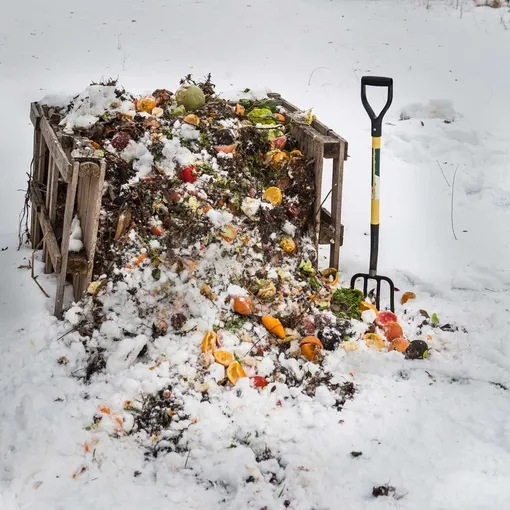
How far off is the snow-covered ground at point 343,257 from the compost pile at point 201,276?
138 millimetres

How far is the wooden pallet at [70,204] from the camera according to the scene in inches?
133

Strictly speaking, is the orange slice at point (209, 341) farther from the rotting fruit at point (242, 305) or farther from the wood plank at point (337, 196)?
the wood plank at point (337, 196)

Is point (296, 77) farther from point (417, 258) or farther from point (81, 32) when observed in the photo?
point (417, 258)

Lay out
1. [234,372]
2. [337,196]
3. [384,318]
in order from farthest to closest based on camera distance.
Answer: [337,196] < [384,318] < [234,372]

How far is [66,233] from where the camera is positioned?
11.4 feet

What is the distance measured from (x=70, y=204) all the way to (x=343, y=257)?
7.05ft

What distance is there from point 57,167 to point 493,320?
9.38ft

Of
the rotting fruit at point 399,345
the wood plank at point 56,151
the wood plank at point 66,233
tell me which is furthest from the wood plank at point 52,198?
the rotting fruit at point 399,345

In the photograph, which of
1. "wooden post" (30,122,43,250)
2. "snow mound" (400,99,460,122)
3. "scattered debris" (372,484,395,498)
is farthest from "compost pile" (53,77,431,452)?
"snow mound" (400,99,460,122)

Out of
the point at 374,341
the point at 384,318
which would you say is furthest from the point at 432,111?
the point at 374,341

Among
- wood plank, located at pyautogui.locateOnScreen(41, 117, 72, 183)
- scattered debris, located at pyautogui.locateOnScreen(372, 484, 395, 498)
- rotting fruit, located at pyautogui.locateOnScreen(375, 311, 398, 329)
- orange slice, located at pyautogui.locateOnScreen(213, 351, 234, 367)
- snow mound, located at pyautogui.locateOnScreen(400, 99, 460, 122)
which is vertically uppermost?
snow mound, located at pyautogui.locateOnScreen(400, 99, 460, 122)

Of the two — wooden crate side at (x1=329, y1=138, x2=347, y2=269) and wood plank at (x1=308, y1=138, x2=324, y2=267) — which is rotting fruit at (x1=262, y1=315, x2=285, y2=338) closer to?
wood plank at (x1=308, y1=138, x2=324, y2=267)

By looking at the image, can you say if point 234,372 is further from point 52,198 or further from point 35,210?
point 35,210

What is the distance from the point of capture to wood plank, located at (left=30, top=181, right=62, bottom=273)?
3633 mm
